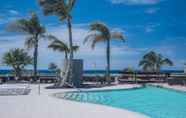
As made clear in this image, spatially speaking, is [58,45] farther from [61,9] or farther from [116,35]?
[61,9]

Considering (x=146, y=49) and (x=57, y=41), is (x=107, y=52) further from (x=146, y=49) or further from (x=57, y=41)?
(x=146, y=49)

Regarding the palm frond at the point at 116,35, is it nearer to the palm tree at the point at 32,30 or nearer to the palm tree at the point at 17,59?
the palm tree at the point at 32,30

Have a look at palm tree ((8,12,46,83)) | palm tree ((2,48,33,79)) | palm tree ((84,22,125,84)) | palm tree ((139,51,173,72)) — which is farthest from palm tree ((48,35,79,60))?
palm tree ((139,51,173,72))

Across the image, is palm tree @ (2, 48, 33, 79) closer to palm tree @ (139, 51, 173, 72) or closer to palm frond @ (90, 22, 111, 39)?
palm frond @ (90, 22, 111, 39)

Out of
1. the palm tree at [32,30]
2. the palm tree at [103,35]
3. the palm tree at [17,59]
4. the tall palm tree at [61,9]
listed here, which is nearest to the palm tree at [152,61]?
→ the palm tree at [17,59]

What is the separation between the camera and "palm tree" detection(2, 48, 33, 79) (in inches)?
1459

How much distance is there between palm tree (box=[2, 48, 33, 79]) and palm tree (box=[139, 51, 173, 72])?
15030 mm

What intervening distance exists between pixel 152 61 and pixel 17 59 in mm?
17196

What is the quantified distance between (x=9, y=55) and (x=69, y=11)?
52.1 feet

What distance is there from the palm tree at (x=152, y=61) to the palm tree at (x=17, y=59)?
15.0 meters

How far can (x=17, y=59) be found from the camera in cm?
3728


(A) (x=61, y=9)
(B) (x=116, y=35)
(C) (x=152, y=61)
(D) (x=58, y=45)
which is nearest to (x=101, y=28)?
(B) (x=116, y=35)

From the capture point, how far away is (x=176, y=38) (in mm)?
42625

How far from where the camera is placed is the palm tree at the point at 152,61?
43.6 metres
